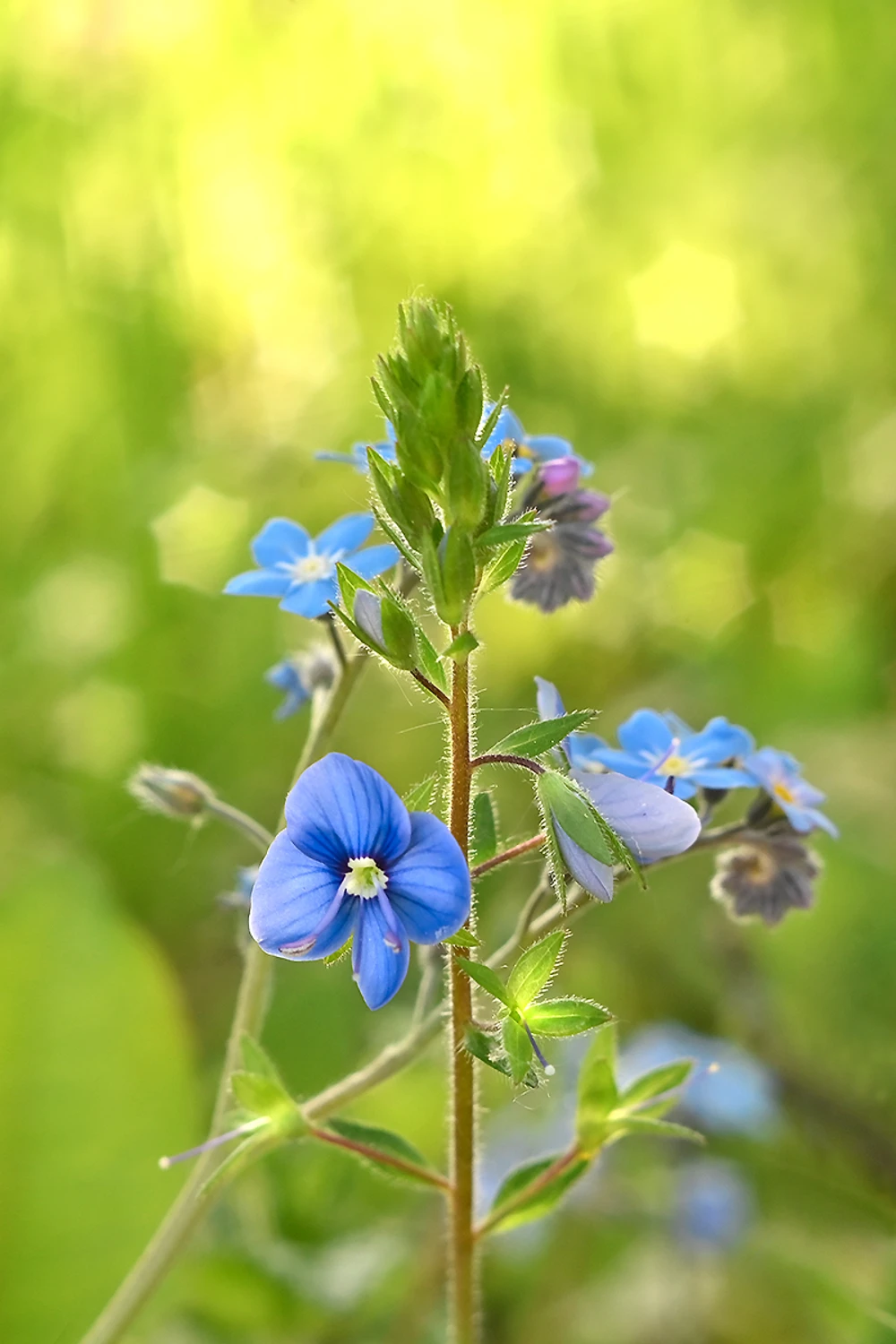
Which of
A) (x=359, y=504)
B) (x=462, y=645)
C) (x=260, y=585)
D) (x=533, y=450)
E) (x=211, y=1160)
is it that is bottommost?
(x=211, y=1160)

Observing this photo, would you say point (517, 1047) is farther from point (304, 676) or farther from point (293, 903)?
point (304, 676)

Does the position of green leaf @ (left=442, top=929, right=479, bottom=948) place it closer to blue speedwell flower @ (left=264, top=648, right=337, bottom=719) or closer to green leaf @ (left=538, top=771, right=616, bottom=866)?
green leaf @ (left=538, top=771, right=616, bottom=866)

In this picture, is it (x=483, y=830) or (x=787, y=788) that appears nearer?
(x=483, y=830)

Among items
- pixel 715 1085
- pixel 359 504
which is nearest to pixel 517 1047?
pixel 359 504

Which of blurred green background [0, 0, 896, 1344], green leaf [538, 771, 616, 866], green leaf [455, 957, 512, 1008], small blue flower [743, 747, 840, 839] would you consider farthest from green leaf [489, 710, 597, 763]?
blurred green background [0, 0, 896, 1344]

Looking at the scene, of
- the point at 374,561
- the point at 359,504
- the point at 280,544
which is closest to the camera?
the point at 374,561

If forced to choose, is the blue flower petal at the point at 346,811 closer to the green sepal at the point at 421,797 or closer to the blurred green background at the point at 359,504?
the green sepal at the point at 421,797

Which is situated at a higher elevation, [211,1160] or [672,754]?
[672,754]

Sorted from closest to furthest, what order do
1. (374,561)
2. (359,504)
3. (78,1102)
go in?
(374,561), (359,504), (78,1102)
